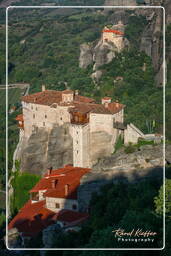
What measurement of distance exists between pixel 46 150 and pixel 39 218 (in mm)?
4268

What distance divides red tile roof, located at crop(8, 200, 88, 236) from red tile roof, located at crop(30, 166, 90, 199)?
304 mm

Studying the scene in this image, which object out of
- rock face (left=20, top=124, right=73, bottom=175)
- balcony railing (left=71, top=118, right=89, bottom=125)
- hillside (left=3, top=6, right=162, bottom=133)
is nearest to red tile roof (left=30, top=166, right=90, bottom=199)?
balcony railing (left=71, top=118, right=89, bottom=125)

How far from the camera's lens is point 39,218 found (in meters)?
10.3

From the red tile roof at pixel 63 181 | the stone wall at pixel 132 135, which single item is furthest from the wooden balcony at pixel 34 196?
the stone wall at pixel 132 135

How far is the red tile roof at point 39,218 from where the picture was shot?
30.7 feet

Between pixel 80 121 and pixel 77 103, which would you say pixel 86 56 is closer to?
pixel 77 103

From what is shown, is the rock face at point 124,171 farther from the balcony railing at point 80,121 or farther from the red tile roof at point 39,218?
the balcony railing at point 80,121

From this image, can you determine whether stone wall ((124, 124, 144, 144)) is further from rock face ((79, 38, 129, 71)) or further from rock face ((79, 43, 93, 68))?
rock face ((79, 43, 93, 68))

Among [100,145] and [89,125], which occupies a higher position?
[89,125]

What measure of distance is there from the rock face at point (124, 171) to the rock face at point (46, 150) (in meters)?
2.83

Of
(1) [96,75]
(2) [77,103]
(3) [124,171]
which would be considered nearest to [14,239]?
(3) [124,171]

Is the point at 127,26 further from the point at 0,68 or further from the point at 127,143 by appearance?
the point at 127,143

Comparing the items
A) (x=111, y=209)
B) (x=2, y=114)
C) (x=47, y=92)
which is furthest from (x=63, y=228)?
(x=2, y=114)

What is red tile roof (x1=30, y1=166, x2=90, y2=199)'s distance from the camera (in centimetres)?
1078
